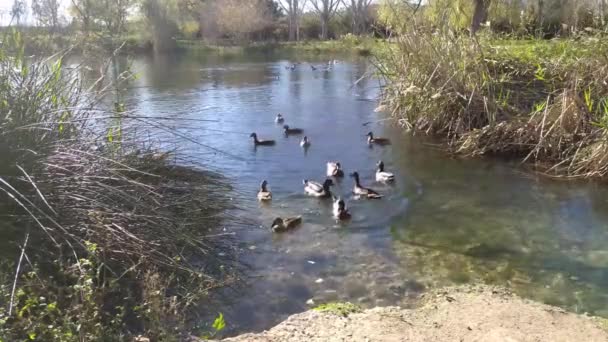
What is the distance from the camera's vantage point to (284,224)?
26.6ft

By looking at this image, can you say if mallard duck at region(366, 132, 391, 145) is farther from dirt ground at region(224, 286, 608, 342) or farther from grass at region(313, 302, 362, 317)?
grass at region(313, 302, 362, 317)

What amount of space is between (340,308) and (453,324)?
104cm

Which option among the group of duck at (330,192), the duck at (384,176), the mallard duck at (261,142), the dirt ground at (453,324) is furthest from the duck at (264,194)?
the dirt ground at (453,324)

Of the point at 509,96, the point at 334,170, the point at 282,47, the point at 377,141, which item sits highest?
the point at 282,47

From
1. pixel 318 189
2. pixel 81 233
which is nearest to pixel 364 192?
pixel 318 189

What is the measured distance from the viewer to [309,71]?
107 ft

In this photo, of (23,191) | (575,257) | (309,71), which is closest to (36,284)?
(23,191)

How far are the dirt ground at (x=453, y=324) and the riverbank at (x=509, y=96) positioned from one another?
5924 millimetres

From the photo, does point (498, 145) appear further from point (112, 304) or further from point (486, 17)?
point (486, 17)

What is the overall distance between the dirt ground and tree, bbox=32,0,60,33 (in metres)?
4.49

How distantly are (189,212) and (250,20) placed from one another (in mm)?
55538

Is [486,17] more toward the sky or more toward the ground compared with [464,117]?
more toward the sky

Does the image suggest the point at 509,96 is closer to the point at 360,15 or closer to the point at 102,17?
the point at 102,17

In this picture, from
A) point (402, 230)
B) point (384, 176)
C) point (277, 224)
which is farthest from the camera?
point (384, 176)
